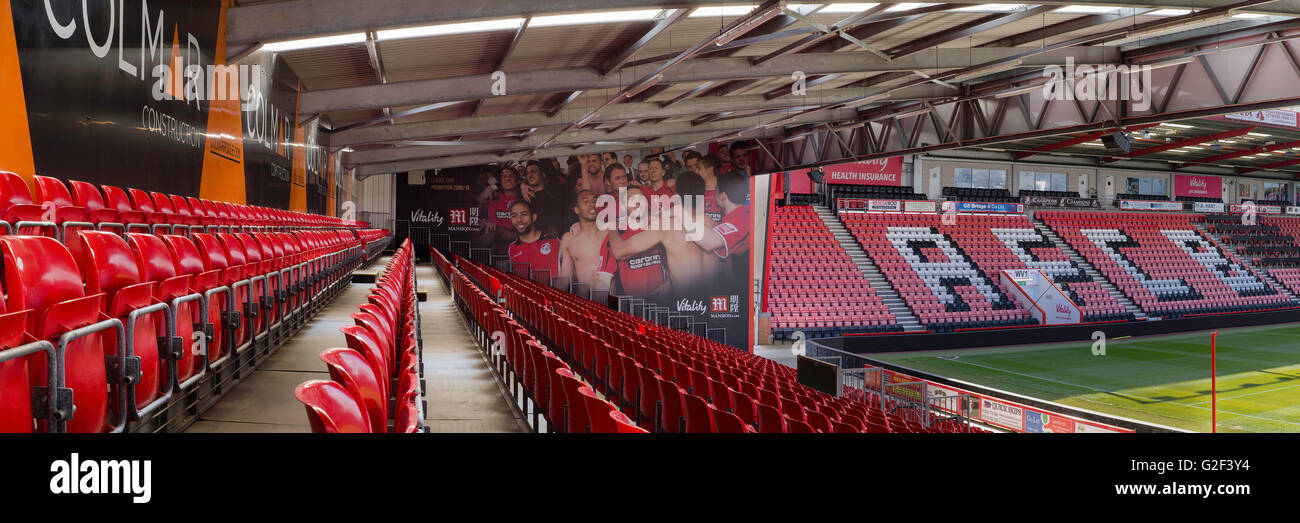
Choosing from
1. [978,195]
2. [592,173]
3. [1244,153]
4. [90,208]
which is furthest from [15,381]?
[1244,153]

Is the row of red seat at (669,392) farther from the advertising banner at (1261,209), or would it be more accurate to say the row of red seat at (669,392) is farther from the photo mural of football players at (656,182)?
the advertising banner at (1261,209)

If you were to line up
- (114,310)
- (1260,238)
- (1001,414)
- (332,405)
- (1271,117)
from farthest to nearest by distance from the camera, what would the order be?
(1260,238), (1271,117), (1001,414), (114,310), (332,405)

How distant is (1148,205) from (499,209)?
2329 centimetres

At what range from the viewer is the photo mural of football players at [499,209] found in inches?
734

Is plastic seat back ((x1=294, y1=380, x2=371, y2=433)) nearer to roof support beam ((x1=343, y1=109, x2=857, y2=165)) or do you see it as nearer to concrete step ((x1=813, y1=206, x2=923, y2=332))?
roof support beam ((x1=343, y1=109, x2=857, y2=165))

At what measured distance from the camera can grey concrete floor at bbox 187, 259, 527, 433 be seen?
255 cm

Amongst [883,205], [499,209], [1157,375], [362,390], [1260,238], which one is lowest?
[1157,375]

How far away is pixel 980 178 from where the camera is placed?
2431 cm

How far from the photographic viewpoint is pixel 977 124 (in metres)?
11.9

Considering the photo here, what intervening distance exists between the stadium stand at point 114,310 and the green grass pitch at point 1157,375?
11482 millimetres

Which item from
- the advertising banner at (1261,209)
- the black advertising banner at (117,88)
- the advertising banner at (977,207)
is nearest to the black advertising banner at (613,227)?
the advertising banner at (977,207)

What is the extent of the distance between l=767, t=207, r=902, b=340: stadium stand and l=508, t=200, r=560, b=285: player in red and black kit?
6.05 meters

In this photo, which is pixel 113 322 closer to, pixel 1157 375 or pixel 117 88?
pixel 117 88
